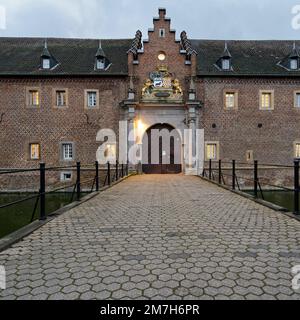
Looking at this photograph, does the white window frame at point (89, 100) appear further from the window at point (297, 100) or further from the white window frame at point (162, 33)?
the window at point (297, 100)

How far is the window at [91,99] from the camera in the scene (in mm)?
18375

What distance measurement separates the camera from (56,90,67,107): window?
1850 centimetres

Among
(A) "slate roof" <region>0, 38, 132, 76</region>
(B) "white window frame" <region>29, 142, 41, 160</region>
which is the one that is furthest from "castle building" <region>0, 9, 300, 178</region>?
(A) "slate roof" <region>0, 38, 132, 76</region>

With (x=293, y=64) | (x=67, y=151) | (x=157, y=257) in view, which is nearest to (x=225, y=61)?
(x=293, y=64)

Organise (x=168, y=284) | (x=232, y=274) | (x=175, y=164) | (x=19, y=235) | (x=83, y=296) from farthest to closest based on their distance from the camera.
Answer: (x=175, y=164) → (x=19, y=235) → (x=232, y=274) → (x=168, y=284) → (x=83, y=296)

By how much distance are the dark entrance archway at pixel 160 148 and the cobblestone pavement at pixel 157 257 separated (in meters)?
14.2

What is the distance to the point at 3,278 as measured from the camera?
8.70ft

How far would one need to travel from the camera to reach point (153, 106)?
1848 centimetres

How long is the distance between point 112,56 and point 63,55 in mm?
3794

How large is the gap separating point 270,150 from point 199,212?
1476 centimetres

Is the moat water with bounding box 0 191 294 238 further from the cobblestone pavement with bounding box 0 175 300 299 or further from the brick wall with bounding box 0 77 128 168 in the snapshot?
the cobblestone pavement with bounding box 0 175 300 299

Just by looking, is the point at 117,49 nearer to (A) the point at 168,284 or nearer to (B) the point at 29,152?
(B) the point at 29,152

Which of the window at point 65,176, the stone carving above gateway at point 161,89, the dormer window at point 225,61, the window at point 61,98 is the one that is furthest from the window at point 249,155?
the window at point 61,98
